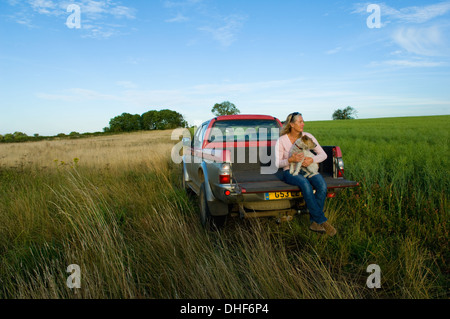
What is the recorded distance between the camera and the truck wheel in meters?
3.66

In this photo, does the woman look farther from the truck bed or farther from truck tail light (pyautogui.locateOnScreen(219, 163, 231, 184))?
truck tail light (pyautogui.locateOnScreen(219, 163, 231, 184))

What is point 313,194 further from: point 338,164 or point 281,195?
point 338,164

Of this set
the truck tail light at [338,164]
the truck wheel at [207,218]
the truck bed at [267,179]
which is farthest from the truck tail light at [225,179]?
the truck tail light at [338,164]

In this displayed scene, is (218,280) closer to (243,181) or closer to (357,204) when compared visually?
(243,181)

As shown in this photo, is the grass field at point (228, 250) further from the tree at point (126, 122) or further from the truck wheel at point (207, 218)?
the tree at point (126, 122)

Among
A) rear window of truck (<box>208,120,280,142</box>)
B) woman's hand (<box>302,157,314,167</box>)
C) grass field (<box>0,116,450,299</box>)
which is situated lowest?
grass field (<box>0,116,450,299</box>)

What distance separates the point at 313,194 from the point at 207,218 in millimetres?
1518

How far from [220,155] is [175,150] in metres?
8.88

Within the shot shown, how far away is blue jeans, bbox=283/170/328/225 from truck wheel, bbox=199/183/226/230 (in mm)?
1108

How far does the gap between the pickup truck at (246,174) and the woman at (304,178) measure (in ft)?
0.43

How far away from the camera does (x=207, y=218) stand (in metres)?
3.80

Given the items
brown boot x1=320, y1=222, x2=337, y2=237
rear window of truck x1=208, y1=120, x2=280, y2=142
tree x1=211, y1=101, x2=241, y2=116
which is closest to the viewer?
brown boot x1=320, y1=222, x2=337, y2=237

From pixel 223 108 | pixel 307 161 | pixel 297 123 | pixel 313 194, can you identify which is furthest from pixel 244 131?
pixel 223 108

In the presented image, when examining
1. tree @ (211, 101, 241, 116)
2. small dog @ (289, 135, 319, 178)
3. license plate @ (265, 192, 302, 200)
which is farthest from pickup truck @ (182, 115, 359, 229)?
tree @ (211, 101, 241, 116)
